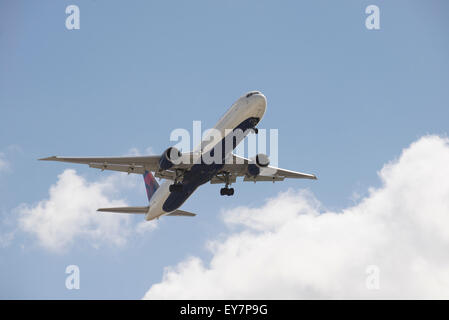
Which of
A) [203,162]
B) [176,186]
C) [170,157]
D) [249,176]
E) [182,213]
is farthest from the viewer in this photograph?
[182,213]

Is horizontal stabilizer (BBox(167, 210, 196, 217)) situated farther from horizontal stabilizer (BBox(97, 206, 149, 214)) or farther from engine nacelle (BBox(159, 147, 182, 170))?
engine nacelle (BBox(159, 147, 182, 170))

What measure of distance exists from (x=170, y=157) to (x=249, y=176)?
10.2 m

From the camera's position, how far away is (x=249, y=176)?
4975cm

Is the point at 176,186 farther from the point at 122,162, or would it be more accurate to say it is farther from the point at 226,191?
the point at 226,191

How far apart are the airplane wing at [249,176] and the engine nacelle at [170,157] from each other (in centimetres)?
587

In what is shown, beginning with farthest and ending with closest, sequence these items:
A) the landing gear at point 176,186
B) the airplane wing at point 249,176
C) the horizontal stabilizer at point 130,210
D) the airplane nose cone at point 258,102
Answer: the horizontal stabilizer at point 130,210
the airplane wing at point 249,176
the landing gear at point 176,186
the airplane nose cone at point 258,102

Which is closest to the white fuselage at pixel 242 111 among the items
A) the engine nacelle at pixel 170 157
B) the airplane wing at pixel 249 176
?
the engine nacelle at pixel 170 157

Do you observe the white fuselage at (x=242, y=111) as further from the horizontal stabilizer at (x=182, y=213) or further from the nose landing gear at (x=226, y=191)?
the horizontal stabilizer at (x=182, y=213)

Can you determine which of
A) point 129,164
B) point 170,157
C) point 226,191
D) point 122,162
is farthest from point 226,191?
point 122,162

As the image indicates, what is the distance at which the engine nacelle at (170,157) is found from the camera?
41.7 metres

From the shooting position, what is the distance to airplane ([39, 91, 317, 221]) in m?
41.3

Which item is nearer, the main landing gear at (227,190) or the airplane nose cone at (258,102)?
the airplane nose cone at (258,102)
